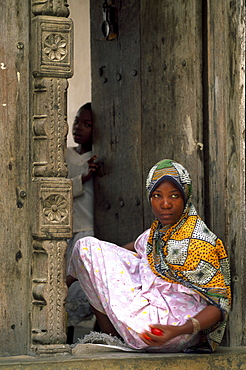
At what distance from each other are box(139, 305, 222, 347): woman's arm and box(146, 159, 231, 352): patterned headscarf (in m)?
0.04

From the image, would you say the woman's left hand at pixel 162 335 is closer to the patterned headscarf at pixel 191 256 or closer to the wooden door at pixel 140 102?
the patterned headscarf at pixel 191 256

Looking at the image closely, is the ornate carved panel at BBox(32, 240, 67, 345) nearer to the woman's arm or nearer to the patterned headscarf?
the woman's arm

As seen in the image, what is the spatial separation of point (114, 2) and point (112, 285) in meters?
2.48

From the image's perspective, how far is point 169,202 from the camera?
171 inches

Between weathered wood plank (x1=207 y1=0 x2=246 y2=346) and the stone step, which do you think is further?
weathered wood plank (x1=207 y1=0 x2=246 y2=346)

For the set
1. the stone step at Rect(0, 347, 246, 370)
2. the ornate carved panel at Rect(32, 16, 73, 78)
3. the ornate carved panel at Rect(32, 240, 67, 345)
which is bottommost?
the stone step at Rect(0, 347, 246, 370)

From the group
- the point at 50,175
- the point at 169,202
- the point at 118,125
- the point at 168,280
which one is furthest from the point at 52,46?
the point at 118,125

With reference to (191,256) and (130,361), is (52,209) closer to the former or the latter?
(191,256)

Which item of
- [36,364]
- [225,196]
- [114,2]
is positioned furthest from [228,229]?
[114,2]

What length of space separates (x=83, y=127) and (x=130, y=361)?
8.33 feet

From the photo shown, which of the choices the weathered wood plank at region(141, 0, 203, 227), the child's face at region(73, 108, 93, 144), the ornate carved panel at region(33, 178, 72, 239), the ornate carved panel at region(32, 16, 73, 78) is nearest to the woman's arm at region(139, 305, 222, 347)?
the ornate carved panel at region(33, 178, 72, 239)

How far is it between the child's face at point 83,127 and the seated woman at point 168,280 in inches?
73.7

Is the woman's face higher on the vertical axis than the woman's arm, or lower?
higher

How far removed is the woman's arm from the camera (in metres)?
4.07
